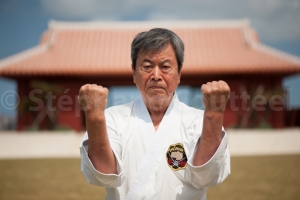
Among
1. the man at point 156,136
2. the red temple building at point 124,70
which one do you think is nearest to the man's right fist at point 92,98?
the man at point 156,136

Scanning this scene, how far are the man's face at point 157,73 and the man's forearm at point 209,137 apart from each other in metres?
0.43

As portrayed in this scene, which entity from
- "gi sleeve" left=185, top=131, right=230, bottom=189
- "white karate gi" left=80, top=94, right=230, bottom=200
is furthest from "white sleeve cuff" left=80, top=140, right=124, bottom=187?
"gi sleeve" left=185, top=131, right=230, bottom=189

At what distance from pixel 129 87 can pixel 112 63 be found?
4.92 ft

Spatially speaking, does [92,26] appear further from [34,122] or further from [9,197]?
[9,197]

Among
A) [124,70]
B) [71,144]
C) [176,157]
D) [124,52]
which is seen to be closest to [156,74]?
[176,157]

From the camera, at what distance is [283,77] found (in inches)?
612

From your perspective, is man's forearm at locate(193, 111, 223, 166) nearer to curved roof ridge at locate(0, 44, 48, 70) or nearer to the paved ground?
the paved ground

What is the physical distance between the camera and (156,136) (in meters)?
1.85

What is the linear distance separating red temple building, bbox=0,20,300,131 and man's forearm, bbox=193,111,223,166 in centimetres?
1248

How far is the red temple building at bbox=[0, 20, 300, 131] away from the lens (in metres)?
14.3

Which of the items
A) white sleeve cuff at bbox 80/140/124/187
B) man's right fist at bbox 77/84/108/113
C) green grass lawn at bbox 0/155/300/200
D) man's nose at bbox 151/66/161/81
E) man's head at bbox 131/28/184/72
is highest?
man's head at bbox 131/28/184/72

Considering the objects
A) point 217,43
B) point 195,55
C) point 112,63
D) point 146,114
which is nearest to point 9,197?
point 146,114

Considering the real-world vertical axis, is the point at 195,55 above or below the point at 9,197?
above

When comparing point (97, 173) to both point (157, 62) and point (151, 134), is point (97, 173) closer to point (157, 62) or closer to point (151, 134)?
point (151, 134)
